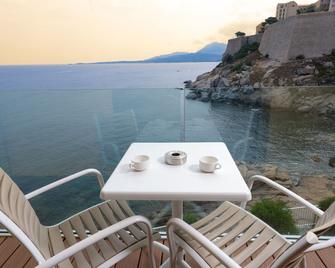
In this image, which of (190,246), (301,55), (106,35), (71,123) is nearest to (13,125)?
(71,123)

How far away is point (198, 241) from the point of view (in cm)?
87

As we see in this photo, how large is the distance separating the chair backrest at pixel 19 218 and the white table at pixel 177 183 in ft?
0.97

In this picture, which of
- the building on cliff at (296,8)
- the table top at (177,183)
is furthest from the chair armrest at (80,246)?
the building on cliff at (296,8)

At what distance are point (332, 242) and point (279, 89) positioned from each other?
5.03ft

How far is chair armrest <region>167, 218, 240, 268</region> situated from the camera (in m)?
0.81

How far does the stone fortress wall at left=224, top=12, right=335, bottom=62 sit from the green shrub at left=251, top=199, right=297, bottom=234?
19.4 meters

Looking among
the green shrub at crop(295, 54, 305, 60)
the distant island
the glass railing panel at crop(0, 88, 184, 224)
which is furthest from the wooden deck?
the green shrub at crop(295, 54, 305, 60)

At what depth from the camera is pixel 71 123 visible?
224 centimetres

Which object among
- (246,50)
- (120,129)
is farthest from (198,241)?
(246,50)

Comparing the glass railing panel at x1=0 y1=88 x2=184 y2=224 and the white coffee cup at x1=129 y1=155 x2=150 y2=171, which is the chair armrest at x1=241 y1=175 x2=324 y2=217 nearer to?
the white coffee cup at x1=129 y1=155 x2=150 y2=171

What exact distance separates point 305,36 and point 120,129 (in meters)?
20.3

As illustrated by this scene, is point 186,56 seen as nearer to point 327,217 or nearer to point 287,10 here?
point 327,217

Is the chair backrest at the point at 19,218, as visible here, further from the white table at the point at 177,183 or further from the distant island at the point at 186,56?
the distant island at the point at 186,56

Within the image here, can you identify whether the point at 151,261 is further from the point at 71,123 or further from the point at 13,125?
the point at 13,125
